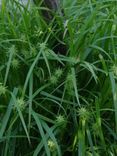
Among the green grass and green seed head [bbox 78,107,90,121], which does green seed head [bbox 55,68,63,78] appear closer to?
the green grass

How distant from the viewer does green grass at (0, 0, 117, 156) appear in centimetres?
194

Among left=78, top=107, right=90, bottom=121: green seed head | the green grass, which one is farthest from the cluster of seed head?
left=78, top=107, right=90, bottom=121: green seed head

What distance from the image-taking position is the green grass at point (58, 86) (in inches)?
76.4

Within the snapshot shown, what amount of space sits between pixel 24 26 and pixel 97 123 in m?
0.62

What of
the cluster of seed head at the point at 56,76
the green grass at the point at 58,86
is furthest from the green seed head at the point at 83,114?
the cluster of seed head at the point at 56,76

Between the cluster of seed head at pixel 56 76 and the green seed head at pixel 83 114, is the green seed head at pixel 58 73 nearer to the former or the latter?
the cluster of seed head at pixel 56 76

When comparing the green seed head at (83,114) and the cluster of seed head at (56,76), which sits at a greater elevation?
the cluster of seed head at (56,76)

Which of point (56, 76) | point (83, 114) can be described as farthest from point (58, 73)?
point (83, 114)

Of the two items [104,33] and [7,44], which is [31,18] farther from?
[104,33]

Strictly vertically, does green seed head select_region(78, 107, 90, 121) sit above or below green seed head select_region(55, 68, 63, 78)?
below

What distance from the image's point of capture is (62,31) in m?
2.26

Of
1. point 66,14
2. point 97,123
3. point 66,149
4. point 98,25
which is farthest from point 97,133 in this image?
point 66,14

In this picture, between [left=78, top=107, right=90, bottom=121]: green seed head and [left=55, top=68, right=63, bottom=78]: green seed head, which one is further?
[left=55, top=68, right=63, bottom=78]: green seed head

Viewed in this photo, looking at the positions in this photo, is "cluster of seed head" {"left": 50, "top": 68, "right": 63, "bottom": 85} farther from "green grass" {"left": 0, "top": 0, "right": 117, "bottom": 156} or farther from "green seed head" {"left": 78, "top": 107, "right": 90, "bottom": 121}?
"green seed head" {"left": 78, "top": 107, "right": 90, "bottom": 121}
